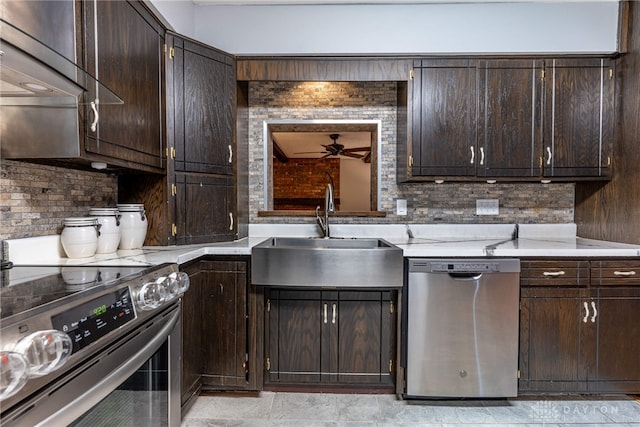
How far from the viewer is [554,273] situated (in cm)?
203

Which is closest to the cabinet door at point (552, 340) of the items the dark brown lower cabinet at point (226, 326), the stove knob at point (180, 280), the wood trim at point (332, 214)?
the wood trim at point (332, 214)

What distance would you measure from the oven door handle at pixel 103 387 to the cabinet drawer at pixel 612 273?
2.42 metres

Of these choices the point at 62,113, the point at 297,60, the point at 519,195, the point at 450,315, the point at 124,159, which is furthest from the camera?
the point at 519,195

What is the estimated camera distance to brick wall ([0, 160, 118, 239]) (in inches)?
58.6

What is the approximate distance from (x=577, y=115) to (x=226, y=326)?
2.83m

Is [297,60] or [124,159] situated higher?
[297,60]

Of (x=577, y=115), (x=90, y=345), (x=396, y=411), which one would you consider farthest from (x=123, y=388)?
(x=577, y=115)

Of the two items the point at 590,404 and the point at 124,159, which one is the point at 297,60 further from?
the point at 590,404

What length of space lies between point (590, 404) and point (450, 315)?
1076 mm

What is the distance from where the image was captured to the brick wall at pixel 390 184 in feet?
8.90

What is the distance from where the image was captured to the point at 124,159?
1707 mm

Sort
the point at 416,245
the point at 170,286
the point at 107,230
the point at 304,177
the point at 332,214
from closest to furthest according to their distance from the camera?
the point at 170,286 < the point at 107,230 < the point at 416,245 < the point at 332,214 < the point at 304,177

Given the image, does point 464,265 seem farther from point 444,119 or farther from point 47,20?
point 47,20

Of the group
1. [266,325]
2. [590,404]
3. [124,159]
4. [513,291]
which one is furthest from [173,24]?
[590,404]
